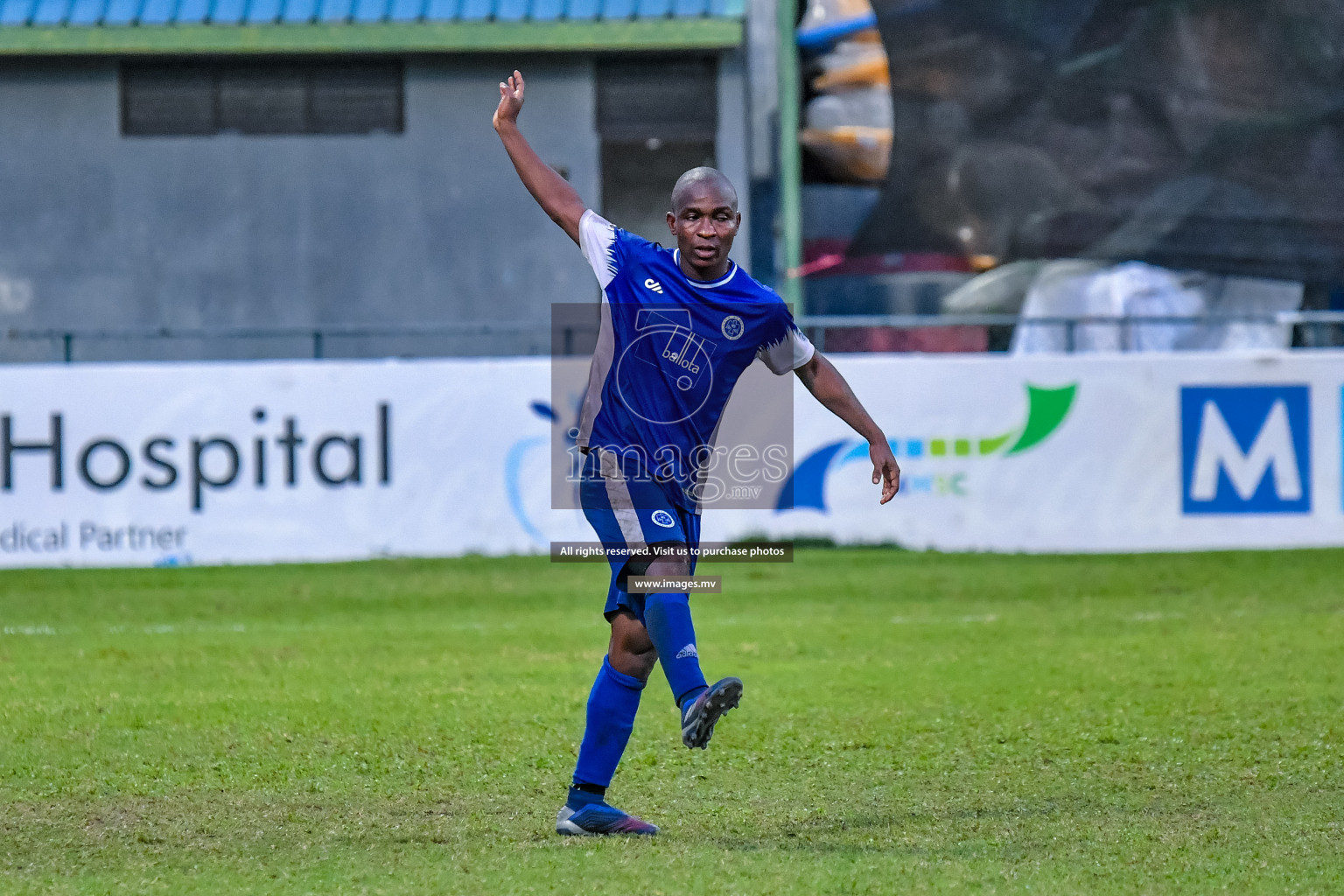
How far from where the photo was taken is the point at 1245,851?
209 inches

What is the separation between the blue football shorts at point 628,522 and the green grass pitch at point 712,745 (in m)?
0.78

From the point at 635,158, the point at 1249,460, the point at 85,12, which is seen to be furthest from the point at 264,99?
the point at 1249,460

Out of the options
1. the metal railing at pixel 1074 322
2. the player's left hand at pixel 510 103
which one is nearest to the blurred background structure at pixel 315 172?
the metal railing at pixel 1074 322

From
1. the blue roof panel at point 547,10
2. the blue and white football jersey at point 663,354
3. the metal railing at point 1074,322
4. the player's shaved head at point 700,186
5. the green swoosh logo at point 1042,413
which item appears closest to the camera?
the player's shaved head at point 700,186

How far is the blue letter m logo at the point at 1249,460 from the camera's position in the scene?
52.8 ft

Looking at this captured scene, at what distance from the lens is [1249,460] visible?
16078mm

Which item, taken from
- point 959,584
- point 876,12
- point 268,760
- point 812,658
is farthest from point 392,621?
point 876,12

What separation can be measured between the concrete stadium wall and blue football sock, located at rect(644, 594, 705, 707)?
17.3 metres

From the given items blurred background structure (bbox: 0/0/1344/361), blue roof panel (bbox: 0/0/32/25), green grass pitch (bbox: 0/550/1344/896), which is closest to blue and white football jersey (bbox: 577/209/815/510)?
green grass pitch (bbox: 0/550/1344/896)

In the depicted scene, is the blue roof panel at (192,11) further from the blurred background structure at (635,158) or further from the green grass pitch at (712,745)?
the green grass pitch at (712,745)

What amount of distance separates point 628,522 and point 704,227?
0.91 meters

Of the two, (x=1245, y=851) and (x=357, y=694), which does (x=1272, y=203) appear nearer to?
(x=357, y=694)

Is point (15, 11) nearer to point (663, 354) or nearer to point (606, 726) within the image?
point (663, 354)

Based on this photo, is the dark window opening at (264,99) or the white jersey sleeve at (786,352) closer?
the white jersey sleeve at (786,352)
